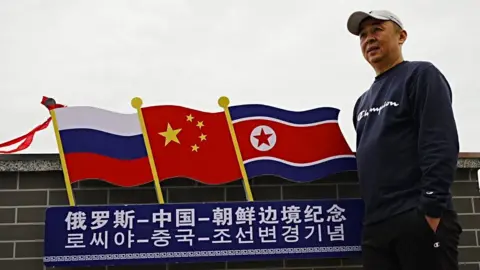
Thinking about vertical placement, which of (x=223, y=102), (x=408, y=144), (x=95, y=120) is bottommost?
(x=408, y=144)

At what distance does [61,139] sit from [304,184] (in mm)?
1371

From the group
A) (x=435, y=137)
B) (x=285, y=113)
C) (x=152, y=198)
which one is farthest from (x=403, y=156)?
(x=152, y=198)

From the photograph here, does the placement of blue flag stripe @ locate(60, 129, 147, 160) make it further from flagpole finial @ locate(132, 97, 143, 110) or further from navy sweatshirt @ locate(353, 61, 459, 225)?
navy sweatshirt @ locate(353, 61, 459, 225)

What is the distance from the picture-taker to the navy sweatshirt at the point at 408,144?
6.85ft

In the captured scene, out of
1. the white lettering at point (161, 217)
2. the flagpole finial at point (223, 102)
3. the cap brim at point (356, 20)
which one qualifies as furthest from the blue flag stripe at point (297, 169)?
the cap brim at point (356, 20)

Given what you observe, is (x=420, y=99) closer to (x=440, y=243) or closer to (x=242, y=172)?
(x=440, y=243)

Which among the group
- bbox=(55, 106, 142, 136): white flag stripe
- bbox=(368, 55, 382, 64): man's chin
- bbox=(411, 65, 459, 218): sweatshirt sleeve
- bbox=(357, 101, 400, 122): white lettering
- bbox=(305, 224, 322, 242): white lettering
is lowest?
bbox=(305, 224, 322, 242): white lettering

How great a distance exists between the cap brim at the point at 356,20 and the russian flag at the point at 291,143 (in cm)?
69

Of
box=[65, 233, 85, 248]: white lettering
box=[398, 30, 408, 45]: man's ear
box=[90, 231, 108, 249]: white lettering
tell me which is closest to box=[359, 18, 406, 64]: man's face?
box=[398, 30, 408, 45]: man's ear

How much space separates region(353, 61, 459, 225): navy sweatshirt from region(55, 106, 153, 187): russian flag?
1217mm

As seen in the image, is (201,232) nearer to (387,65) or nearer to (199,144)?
(199,144)

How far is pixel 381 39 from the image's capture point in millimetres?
2498

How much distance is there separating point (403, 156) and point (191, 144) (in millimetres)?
1251

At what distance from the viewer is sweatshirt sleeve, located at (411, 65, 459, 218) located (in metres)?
2.06
